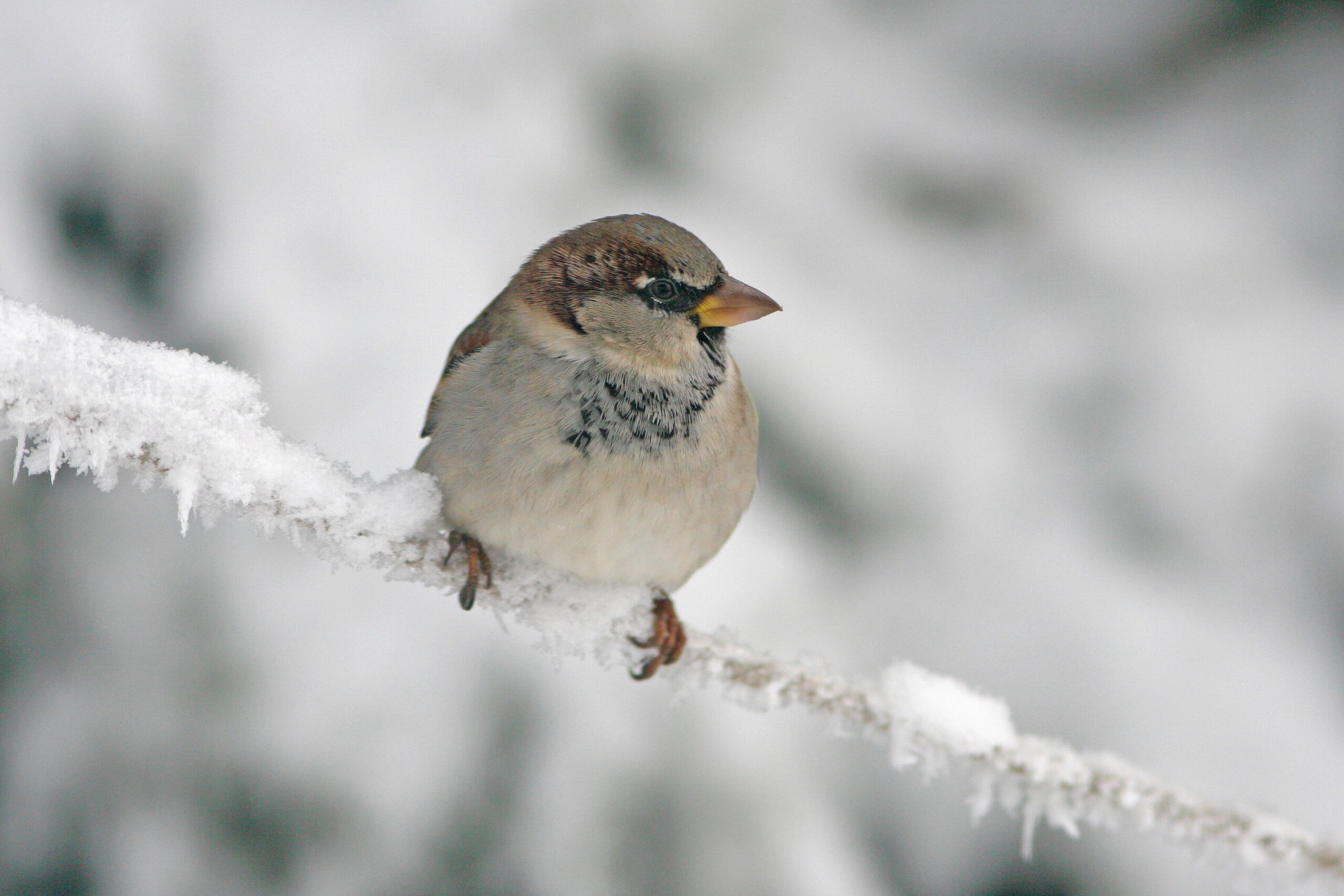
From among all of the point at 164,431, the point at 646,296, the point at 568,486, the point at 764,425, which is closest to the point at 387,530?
the point at 164,431

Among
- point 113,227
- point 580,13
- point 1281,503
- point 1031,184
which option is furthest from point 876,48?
point 113,227

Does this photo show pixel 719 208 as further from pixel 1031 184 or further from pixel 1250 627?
pixel 1250 627

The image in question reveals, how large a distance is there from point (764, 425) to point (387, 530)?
1.32 m

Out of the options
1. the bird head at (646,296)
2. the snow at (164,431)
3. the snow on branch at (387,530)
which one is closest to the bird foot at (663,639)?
the snow on branch at (387,530)

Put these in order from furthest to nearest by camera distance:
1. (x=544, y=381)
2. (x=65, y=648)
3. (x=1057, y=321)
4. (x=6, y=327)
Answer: (x=1057, y=321) → (x=65, y=648) → (x=544, y=381) → (x=6, y=327)

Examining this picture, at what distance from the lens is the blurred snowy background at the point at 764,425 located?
72.2 inches

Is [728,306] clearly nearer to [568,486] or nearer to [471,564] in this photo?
[568,486]

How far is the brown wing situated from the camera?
63.6 inches

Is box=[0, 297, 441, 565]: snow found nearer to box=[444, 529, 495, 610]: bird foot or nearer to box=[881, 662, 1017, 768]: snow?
box=[444, 529, 495, 610]: bird foot

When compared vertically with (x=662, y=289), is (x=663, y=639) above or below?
below

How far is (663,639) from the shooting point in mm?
1524

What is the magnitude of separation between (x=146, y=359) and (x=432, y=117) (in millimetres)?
1735

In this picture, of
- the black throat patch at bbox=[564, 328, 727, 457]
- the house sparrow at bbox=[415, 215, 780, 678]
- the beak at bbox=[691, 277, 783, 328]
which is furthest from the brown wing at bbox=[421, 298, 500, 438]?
the beak at bbox=[691, 277, 783, 328]

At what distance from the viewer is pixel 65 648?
70.8 inches
